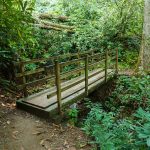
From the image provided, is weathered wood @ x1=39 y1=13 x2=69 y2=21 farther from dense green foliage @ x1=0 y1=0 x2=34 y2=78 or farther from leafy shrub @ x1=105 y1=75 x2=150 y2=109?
dense green foliage @ x1=0 y1=0 x2=34 y2=78

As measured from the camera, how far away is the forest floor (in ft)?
17.5

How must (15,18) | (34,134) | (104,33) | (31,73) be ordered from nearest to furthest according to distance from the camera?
(15,18), (34,134), (31,73), (104,33)

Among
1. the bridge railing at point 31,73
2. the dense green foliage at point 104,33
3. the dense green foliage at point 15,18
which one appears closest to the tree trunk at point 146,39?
the dense green foliage at point 104,33

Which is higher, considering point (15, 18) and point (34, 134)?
point (15, 18)

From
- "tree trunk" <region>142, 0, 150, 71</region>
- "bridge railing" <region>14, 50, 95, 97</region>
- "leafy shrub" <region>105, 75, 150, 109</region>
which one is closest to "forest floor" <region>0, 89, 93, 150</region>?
"bridge railing" <region>14, 50, 95, 97</region>

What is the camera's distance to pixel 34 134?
225 inches

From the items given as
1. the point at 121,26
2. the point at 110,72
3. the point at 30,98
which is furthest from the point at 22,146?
the point at 121,26

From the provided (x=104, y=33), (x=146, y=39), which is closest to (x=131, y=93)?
(x=146, y=39)

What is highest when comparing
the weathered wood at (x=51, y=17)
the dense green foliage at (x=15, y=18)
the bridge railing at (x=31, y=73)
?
the weathered wood at (x=51, y=17)

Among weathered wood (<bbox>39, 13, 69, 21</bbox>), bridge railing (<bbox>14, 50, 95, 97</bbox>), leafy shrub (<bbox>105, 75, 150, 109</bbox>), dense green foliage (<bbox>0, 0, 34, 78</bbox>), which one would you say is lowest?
leafy shrub (<bbox>105, 75, 150, 109</bbox>)

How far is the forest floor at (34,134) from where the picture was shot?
17.5ft

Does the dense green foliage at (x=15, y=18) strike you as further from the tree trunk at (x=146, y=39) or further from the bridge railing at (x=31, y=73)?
the tree trunk at (x=146, y=39)

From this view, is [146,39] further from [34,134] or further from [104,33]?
[34,134]

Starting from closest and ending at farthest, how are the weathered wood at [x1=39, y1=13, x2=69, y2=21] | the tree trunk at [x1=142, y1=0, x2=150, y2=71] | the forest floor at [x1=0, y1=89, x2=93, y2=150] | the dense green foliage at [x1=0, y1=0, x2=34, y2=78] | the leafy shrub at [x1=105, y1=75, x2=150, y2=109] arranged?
the dense green foliage at [x1=0, y1=0, x2=34, y2=78] < the forest floor at [x1=0, y1=89, x2=93, y2=150] < the leafy shrub at [x1=105, y1=75, x2=150, y2=109] < the tree trunk at [x1=142, y1=0, x2=150, y2=71] < the weathered wood at [x1=39, y1=13, x2=69, y2=21]
